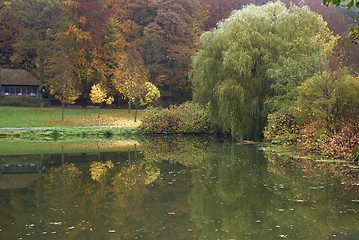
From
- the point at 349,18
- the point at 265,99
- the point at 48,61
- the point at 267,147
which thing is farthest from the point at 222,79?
the point at 349,18

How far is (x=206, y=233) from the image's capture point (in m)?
7.68

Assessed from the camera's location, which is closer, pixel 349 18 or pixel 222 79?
pixel 222 79

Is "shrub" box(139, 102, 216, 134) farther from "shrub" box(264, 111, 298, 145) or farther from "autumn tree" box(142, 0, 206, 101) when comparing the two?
"autumn tree" box(142, 0, 206, 101)

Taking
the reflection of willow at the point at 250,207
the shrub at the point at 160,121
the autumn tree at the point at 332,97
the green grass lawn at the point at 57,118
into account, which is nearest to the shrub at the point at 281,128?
the autumn tree at the point at 332,97

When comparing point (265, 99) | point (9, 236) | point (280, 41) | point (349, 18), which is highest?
point (349, 18)

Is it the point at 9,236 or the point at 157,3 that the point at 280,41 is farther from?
the point at 157,3

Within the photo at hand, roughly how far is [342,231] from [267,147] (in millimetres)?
15470

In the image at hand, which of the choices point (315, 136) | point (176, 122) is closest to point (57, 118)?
point (176, 122)

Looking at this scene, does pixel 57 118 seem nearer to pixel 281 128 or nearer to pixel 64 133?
pixel 64 133

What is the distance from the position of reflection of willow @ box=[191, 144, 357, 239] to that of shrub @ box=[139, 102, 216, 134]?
1834cm

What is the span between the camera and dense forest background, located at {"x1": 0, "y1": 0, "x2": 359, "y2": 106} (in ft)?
145

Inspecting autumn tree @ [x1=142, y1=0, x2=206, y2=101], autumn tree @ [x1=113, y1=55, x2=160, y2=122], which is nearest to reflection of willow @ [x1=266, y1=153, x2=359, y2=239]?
autumn tree @ [x1=113, y1=55, x2=160, y2=122]

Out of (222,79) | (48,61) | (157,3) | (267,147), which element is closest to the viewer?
(267,147)

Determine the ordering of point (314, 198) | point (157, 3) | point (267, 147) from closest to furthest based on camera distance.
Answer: point (314, 198) < point (267, 147) < point (157, 3)
